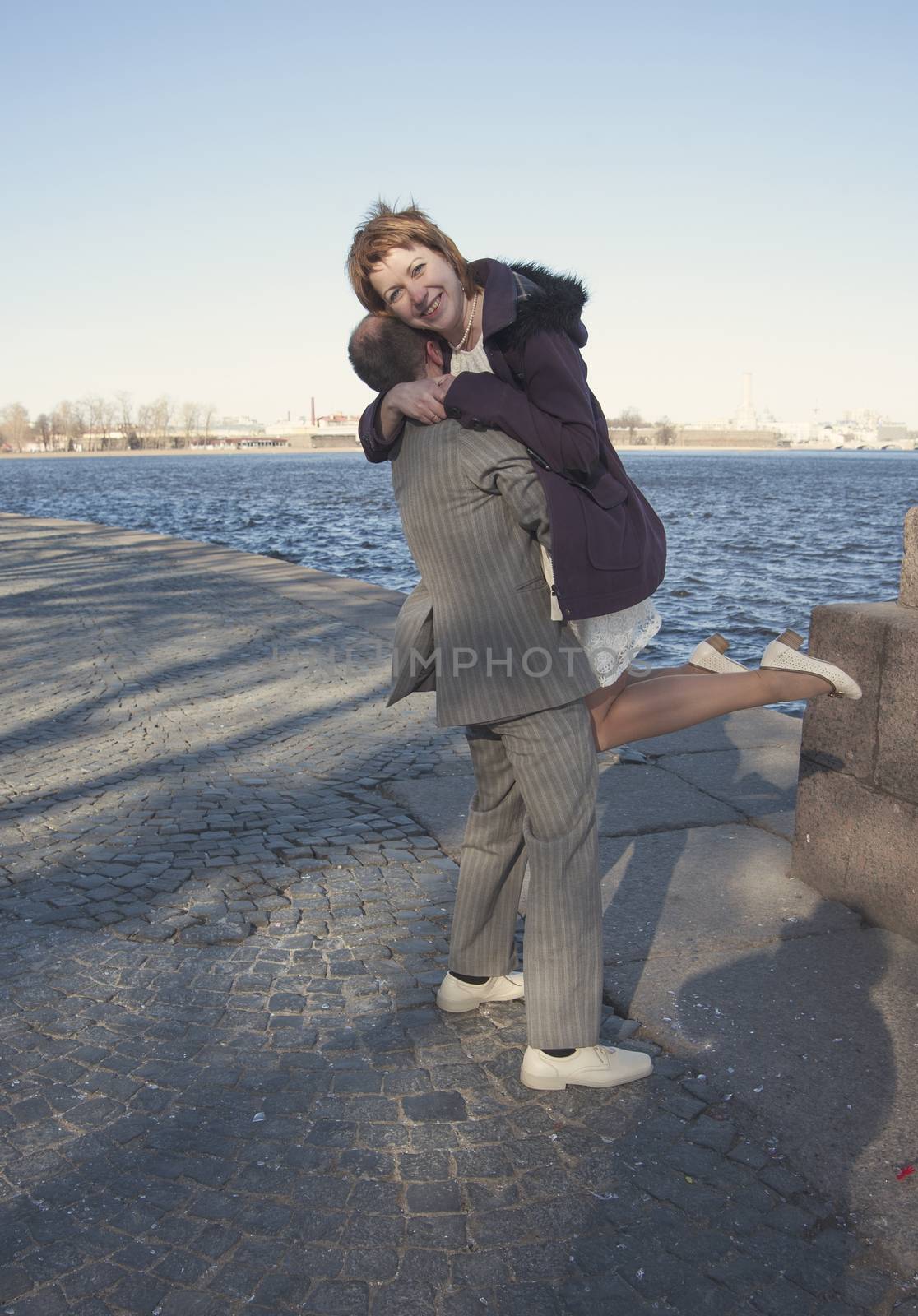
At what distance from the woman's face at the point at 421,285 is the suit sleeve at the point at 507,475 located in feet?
0.83

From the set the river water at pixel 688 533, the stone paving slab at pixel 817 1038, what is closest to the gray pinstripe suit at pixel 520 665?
the stone paving slab at pixel 817 1038

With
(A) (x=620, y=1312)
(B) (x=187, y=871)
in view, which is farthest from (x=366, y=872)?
(A) (x=620, y=1312)

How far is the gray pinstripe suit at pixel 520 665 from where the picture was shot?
216 cm

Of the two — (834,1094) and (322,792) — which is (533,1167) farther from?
(322,792)

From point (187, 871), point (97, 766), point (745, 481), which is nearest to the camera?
point (187, 871)

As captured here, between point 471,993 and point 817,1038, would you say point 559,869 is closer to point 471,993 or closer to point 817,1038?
point 471,993

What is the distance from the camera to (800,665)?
2.68m

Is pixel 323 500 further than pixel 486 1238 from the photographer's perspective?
Yes

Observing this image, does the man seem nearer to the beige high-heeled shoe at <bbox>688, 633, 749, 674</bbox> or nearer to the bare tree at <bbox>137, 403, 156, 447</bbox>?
the beige high-heeled shoe at <bbox>688, 633, 749, 674</bbox>

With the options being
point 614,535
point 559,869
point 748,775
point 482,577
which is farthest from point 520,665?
point 748,775

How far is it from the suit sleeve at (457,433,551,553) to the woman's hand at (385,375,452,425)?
73mm

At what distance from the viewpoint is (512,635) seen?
2.24 metres

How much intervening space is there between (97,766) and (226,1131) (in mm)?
3039

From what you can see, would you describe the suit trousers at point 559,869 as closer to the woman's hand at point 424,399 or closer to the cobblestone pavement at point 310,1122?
the cobblestone pavement at point 310,1122
